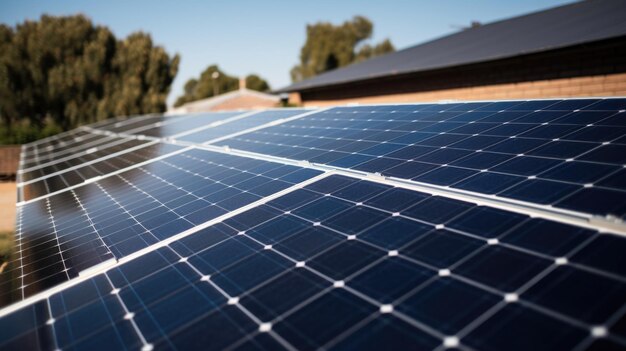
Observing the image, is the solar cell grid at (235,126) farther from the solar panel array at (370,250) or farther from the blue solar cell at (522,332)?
the blue solar cell at (522,332)

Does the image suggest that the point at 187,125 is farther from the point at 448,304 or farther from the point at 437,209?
the point at 448,304

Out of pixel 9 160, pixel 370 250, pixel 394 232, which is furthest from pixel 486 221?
pixel 9 160

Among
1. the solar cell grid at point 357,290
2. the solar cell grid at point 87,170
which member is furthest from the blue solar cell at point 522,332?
the solar cell grid at point 87,170

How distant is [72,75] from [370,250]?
59629 mm

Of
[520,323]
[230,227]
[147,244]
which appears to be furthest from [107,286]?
[520,323]

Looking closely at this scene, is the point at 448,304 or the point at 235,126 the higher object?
the point at 235,126

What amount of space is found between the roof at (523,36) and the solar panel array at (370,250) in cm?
970

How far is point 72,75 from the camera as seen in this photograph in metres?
53.2

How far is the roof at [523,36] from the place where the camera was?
1580 cm

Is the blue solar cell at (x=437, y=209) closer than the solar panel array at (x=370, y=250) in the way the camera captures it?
No

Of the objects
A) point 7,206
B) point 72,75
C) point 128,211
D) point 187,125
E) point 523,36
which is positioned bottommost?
Answer: point 7,206

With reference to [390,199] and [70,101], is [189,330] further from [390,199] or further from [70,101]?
[70,101]

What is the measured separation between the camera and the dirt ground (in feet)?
74.1

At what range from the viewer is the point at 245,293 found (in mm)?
4160
